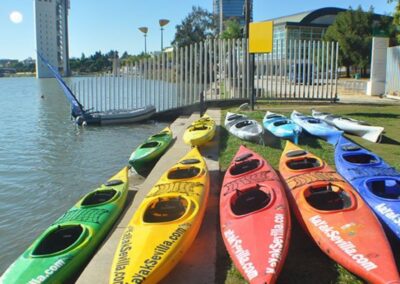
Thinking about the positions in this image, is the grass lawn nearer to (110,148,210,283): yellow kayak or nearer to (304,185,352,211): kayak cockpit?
(304,185,352,211): kayak cockpit

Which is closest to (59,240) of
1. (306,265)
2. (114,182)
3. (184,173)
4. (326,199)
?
(114,182)

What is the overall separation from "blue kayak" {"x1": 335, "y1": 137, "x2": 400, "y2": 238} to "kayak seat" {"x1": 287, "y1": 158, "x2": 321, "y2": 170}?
0.42 meters

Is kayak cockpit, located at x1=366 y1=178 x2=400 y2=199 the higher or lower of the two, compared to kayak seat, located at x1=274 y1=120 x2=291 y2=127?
lower

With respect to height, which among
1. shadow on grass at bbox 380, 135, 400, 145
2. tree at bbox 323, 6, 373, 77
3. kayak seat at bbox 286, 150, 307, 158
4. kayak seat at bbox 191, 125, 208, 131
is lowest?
shadow on grass at bbox 380, 135, 400, 145

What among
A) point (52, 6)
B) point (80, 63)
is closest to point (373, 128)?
point (52, 6)

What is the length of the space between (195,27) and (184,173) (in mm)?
36036

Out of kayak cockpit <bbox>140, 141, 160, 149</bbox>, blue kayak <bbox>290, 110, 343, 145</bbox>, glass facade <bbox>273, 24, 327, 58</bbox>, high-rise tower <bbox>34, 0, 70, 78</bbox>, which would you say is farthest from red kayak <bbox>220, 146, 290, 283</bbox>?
high-rise tower <bbox>34, 0, 70, 78</bbox>

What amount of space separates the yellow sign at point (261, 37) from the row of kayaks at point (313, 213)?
25.3 ft

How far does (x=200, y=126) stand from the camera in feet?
33.6

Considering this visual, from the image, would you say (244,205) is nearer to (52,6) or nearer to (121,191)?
(121,191)

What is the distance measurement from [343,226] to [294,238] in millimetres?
758

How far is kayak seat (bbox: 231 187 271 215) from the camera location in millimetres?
4996

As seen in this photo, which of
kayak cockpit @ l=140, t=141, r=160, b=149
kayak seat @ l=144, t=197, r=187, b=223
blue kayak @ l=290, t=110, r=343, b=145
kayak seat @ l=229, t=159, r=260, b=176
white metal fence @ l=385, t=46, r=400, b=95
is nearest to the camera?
kayak seat @ l=144, t=197, r=187, b=223

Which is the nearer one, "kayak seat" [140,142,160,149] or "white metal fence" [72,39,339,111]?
"kayak seat" [140,142,160,149]
